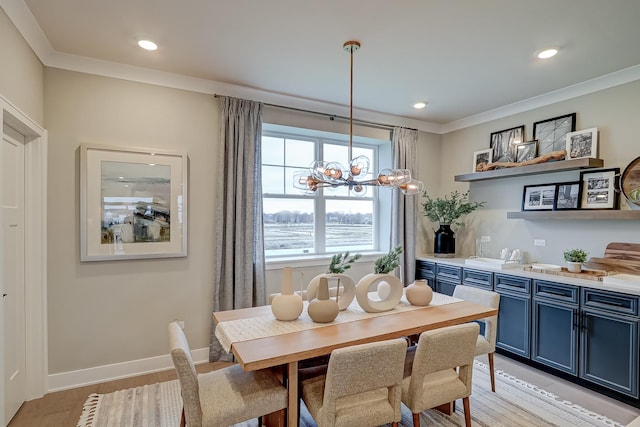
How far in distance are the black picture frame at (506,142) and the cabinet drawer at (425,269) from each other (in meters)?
1.56

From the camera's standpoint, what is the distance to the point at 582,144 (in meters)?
3.34

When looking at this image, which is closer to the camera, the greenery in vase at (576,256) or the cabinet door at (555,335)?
the cabinet door at (555,335)

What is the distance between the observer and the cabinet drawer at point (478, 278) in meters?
3.65

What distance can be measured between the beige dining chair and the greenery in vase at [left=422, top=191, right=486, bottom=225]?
2.97 metres

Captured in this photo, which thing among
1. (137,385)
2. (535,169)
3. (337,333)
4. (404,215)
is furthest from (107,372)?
(535,169)

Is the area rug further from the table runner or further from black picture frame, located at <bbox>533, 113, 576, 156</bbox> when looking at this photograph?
black picture frame, located at <bbox>533, 113, 576, 156</bbox>

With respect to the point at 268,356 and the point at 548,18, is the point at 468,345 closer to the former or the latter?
the point at 268,356

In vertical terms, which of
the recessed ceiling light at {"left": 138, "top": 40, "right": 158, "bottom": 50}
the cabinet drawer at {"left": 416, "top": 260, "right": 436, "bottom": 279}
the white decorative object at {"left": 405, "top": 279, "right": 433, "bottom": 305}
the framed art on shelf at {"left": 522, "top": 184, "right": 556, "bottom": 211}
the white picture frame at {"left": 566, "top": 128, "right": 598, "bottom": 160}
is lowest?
the cabinet drawer at {"left": 416, "top": 260, "right": 436, "bottom": 279}

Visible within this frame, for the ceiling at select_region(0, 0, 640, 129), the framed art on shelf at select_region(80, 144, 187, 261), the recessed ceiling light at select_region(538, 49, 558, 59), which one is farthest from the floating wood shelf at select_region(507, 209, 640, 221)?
the framed art on shelf at select_region(80, 144, 187, 261)

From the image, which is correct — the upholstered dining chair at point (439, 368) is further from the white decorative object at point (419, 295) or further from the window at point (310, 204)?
the window at point (310, 204)

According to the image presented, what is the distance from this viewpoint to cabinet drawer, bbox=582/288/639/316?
257 cm

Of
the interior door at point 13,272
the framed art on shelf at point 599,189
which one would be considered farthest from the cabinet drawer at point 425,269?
the interior door at point 13,272

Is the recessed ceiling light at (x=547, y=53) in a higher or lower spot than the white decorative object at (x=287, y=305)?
higher

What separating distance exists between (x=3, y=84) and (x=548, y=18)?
11.6 feet
